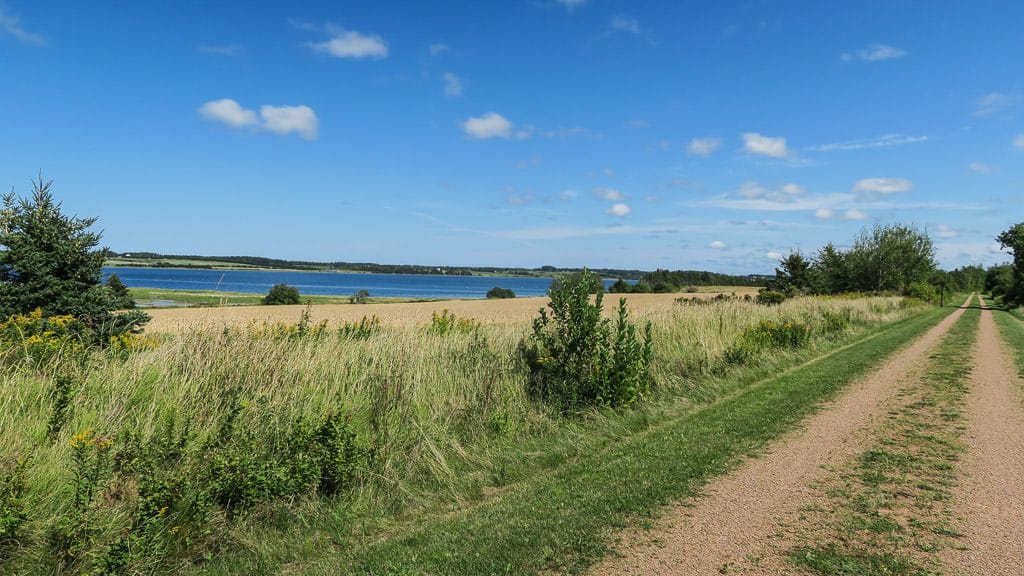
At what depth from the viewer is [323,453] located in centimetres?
585

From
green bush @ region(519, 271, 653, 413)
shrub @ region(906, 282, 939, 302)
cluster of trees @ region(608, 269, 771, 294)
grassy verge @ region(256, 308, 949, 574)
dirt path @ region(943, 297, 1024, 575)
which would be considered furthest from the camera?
cluster of trees @ region(608, 269, 771, 294)

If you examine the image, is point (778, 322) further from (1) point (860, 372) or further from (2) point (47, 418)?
(2) point (47, 418)

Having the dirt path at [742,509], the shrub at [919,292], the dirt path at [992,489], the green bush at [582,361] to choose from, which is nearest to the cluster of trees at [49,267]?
the green bush at [582,361]

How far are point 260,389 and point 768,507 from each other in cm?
632

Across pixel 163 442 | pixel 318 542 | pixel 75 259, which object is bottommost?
pixel 318 542

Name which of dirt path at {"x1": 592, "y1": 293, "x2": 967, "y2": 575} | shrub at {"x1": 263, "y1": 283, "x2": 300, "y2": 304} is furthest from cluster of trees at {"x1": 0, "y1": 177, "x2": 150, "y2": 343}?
shrub at {"x1": 263, "y1": 283, "x2": 300, "y2": 304}

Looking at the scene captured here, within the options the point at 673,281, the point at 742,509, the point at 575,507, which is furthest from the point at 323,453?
the point at 673,281

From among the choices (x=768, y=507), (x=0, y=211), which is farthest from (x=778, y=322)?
(x=0, y=211)

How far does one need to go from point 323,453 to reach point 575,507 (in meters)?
2.80

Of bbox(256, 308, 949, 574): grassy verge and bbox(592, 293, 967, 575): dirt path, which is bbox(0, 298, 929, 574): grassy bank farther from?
bbox(592, 293, 967, 575): dirt path

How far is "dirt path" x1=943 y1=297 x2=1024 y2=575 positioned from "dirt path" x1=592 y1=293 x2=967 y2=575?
114cm

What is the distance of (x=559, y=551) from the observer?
13.7 feet

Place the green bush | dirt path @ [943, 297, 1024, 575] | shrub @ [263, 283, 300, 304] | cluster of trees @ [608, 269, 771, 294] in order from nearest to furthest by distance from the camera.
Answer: dirt path @ [943, 297, 1024, 575] < the green bush < shrub @ [263, 283, 300, 304] < cluster of trees @ [608, 269, 771, 294]

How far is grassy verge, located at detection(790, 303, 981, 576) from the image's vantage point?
12.7 ft
